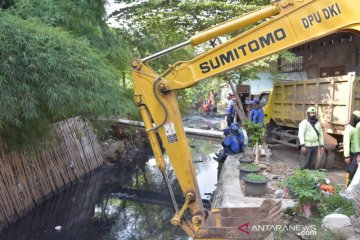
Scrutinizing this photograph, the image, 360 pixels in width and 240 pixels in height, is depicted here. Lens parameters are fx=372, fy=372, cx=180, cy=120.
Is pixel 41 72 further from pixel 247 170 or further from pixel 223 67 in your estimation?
pixel 247 170

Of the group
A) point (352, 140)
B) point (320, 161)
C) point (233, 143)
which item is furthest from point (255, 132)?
point (352, 140)

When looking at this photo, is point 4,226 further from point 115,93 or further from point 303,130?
point 303,130

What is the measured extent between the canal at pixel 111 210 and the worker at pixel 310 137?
295 cm

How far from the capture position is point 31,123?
7.41 m

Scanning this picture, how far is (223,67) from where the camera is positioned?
470cm

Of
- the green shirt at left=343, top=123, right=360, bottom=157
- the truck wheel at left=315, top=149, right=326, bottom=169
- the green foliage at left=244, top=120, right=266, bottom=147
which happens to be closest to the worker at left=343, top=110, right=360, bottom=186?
the green shirt at left=343, top=123, right=360, bottom=157

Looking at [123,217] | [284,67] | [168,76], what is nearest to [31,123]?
[123,217]

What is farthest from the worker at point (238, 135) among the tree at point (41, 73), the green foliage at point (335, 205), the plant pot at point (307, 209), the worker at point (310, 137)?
the plant pot at point (307, 209)

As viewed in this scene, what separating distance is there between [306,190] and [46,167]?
22.7 ft

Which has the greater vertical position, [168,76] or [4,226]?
[168,76]

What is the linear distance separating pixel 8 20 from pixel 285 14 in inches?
171

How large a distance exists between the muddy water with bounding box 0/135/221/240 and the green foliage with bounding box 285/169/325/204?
257cm

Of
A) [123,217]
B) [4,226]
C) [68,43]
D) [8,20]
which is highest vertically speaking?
[8,20]

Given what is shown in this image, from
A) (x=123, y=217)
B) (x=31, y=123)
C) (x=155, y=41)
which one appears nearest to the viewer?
(x=31, y=123)
